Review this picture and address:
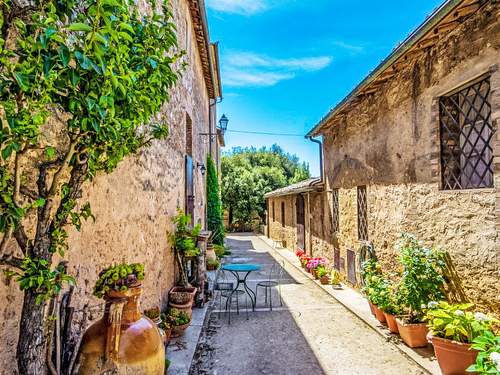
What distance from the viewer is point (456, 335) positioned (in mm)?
3070

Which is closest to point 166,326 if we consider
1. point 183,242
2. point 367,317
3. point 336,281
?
point 183,242

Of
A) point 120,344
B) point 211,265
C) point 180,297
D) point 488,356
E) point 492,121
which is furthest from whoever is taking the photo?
point 211,265

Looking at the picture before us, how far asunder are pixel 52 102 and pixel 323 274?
734cm

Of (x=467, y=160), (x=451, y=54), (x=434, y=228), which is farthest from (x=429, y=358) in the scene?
(x=451, y=54)

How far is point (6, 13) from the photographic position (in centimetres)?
112

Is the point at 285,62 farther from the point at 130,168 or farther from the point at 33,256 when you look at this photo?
the point at 33,256

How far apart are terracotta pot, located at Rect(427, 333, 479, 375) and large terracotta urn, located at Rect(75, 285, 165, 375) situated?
114 inches

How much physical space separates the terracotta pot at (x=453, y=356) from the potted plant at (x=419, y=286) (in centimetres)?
61

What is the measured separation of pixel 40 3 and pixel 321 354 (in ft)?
14.5

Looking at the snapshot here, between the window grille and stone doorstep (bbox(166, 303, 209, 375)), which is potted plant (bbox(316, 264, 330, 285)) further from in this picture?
stone doorstep (bbox(166, 303, 209, 375))

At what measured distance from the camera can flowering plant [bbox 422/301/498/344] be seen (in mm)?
2969

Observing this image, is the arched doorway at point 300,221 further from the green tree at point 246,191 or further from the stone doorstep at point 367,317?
the green tree at point 246,191

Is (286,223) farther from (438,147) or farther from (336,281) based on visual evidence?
(438,147)

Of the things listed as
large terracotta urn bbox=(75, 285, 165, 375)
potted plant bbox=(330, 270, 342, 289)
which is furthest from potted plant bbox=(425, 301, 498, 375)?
potted plant bbox=(330, 270, 342, 289)
